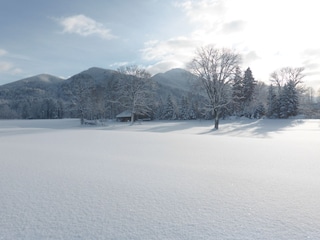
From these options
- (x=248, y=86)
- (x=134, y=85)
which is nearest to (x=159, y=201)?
(x=134, y=85)

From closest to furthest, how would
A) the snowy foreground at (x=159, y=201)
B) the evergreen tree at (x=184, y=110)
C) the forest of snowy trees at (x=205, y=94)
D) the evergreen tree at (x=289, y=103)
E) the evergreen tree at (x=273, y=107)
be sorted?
the snowy foreground at (x=159, y=201)
the forest of snowy trees at (x=205, y=94)
the evergreen tree at (x=289, y=103)
the evergreen tree at (x=273, y=107)
the evergreen tree at (x=184, y=110)

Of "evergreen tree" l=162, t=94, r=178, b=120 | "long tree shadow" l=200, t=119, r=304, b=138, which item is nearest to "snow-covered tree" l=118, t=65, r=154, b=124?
"long tree shadow" l=200, t=119, r=304, b=138

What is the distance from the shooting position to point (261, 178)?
5234 mm

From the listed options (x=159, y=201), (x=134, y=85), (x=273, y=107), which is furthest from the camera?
(x=273, y=107)

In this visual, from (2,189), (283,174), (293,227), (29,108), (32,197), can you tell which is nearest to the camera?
(293,227)

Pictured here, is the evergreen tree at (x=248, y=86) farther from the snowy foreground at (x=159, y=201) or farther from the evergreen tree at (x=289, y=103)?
the snowy foreground at (x=159, y=201)

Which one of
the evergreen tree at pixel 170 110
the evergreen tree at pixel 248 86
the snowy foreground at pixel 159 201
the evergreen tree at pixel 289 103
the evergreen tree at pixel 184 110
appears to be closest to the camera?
the snowy foreground at pixel 159 201

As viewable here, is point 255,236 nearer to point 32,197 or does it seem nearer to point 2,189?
point 32,197

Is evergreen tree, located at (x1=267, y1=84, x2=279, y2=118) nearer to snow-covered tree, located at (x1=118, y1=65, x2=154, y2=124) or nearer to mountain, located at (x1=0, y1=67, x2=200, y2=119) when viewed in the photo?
mountain, located at (x1=0, y1=67, x2=200, y2=119)

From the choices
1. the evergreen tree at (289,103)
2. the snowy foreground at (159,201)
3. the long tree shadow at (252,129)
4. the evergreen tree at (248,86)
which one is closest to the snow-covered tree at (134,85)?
the long tree shadow at (252,129)

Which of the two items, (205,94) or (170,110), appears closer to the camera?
(205,94)

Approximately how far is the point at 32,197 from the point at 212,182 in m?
3.66

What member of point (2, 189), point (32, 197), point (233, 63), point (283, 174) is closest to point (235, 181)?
point (283, 174)

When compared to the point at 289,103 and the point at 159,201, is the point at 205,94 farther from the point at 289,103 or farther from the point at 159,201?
the point at 159,201
